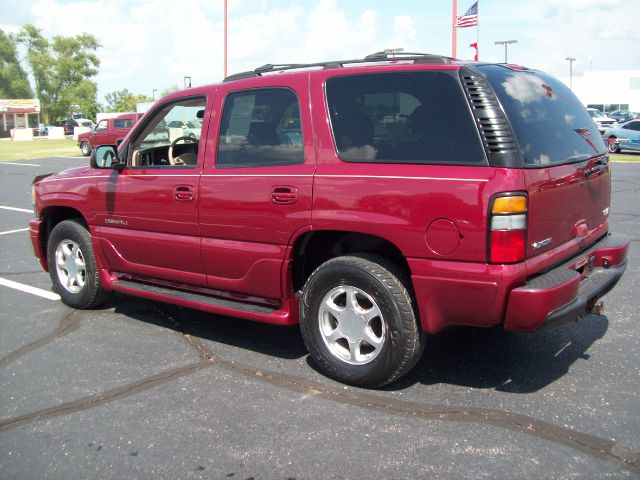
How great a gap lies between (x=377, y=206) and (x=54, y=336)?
2917 millimetres

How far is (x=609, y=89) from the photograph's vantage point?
269 feet

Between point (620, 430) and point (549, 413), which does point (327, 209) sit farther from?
point (620, 430)

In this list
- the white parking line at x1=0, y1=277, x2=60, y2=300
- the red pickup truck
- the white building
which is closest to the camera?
the white parking line at x1=0, y1=277, x2=60, y2=300

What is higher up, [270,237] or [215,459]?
[270,237]

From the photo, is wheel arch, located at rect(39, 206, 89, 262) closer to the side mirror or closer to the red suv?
the side mirror

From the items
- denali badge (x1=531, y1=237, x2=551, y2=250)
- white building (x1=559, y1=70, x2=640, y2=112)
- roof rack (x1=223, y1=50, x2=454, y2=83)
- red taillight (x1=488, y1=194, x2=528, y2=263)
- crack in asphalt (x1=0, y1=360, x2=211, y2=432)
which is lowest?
crack in asphalt (x1=0, y1=360, x2=211, y2=432)

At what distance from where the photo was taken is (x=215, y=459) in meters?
3.15

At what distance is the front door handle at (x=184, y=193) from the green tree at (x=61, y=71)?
319ft

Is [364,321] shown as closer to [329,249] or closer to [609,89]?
[329,249]

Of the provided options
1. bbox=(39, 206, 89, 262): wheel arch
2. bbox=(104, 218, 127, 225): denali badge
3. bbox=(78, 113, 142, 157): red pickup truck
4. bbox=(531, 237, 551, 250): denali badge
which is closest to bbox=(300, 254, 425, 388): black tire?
bbox=(531, 237, 551, 250): denali badge

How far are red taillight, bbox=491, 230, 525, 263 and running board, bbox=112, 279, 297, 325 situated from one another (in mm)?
1465

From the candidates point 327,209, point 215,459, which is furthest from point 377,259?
point 215,459

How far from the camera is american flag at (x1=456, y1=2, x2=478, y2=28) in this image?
15.1 meters

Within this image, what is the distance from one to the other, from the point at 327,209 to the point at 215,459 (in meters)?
1.53
